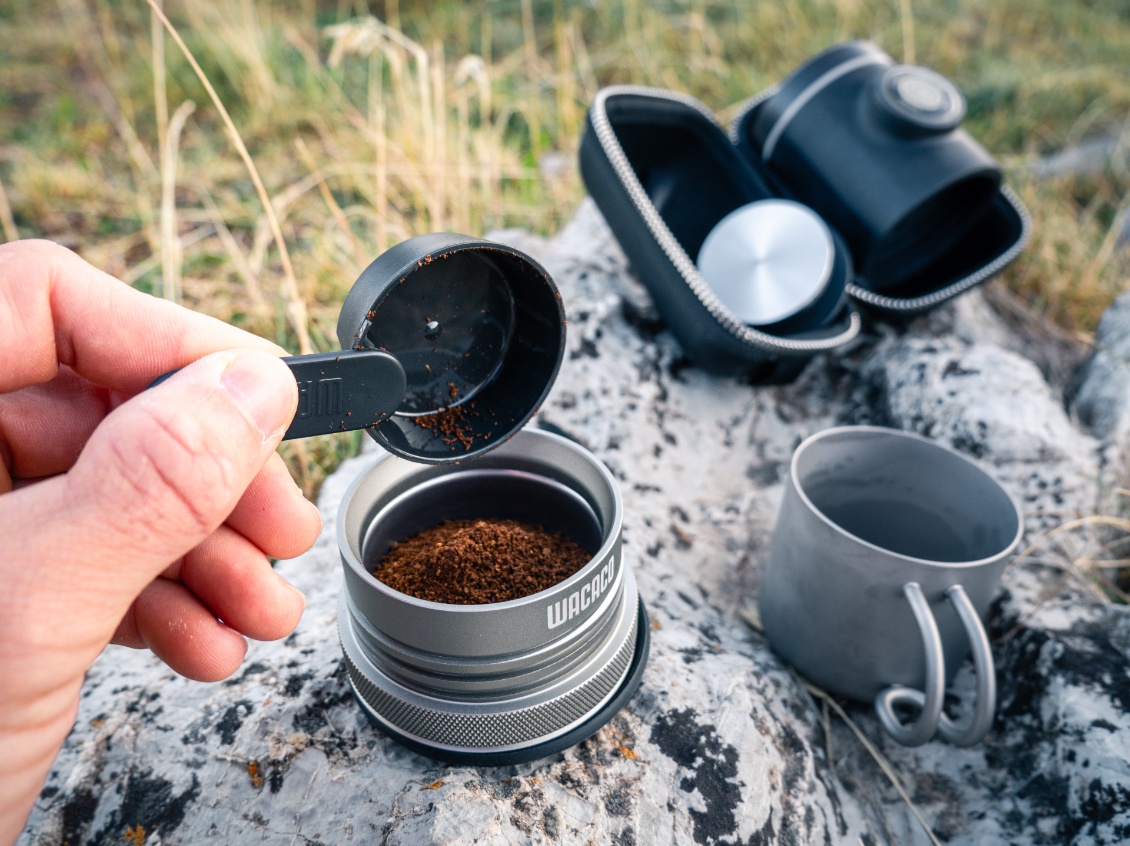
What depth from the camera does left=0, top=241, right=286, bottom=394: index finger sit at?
0.96 m

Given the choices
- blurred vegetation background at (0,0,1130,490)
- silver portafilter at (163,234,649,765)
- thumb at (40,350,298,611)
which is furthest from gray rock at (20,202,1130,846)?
blurred vegetation background at (0,0,1130,490)

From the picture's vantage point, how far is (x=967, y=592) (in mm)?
1151

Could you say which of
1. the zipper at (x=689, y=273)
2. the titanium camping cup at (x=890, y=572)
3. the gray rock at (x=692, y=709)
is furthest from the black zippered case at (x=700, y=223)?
the titanium camping cup at (x=890, y=572)

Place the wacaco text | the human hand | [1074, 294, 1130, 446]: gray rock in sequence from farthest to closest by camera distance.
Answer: [1074, 294, 1130, 446]: gray rock → the wacaco text → the human hand

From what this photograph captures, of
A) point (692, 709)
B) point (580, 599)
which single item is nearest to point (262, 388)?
point (580, 599)

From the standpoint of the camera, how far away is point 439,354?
3.61 feet

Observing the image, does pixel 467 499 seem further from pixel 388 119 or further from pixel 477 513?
pixel 388 119

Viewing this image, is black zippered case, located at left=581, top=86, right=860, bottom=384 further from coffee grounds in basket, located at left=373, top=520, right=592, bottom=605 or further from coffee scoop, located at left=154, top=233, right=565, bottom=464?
coffee grounds in basket, located at left=373, top=520, right=592, bottom=605

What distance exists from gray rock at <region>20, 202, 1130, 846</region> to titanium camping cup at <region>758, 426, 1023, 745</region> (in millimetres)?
103

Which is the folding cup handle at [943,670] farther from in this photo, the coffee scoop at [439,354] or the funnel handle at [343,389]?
the funnel handle at [343,389]

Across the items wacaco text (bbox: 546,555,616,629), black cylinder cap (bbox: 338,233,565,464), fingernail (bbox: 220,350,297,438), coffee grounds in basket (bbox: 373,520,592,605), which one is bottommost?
coffee grounds in basket (bbox: 373,520,592,605)

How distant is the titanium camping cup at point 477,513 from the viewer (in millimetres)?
920

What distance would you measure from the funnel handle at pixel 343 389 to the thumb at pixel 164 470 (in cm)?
8

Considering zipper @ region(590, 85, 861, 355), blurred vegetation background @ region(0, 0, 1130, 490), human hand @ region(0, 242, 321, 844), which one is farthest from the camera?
blurred vegetation background @ region(0, 0, 1130, 490)
